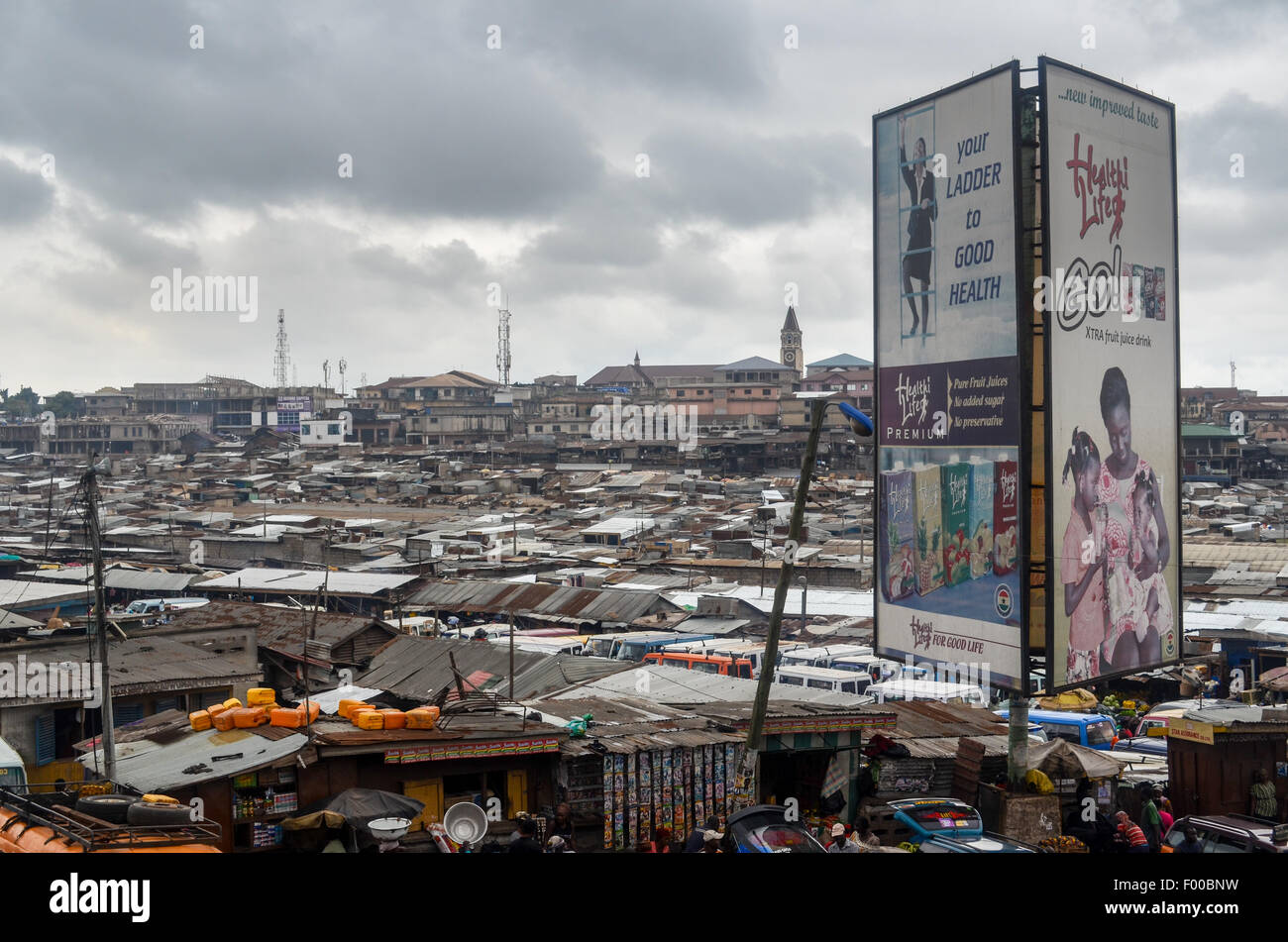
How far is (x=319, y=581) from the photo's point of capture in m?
38.4

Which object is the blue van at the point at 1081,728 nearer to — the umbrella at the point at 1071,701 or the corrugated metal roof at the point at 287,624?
the umbrella at the point at 1071,701

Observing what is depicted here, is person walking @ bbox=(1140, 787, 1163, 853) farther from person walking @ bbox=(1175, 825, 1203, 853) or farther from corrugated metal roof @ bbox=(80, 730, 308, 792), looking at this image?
corrugated metal roof @ bbox=(80, 730, 308, 792)

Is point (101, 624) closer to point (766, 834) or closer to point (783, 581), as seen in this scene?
point (766, 834)

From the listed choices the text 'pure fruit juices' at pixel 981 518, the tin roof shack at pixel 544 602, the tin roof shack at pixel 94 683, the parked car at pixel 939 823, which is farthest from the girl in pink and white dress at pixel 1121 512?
the tin roof shack at pixel 544 602

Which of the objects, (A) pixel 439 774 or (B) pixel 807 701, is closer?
(A) pixel 439 774

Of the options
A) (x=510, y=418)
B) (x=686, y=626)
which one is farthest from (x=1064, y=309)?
(x=510, y=418)

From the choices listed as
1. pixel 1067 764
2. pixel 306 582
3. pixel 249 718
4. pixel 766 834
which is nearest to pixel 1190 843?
pixel 1067 764

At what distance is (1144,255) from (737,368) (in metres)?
94.4

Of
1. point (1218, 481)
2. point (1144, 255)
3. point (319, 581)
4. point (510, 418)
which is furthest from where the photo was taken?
point (510, 418)

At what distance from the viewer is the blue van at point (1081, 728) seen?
20.6m

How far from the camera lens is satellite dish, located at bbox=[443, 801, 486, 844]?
11.7 m

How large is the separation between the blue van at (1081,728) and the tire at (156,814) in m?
14.6
